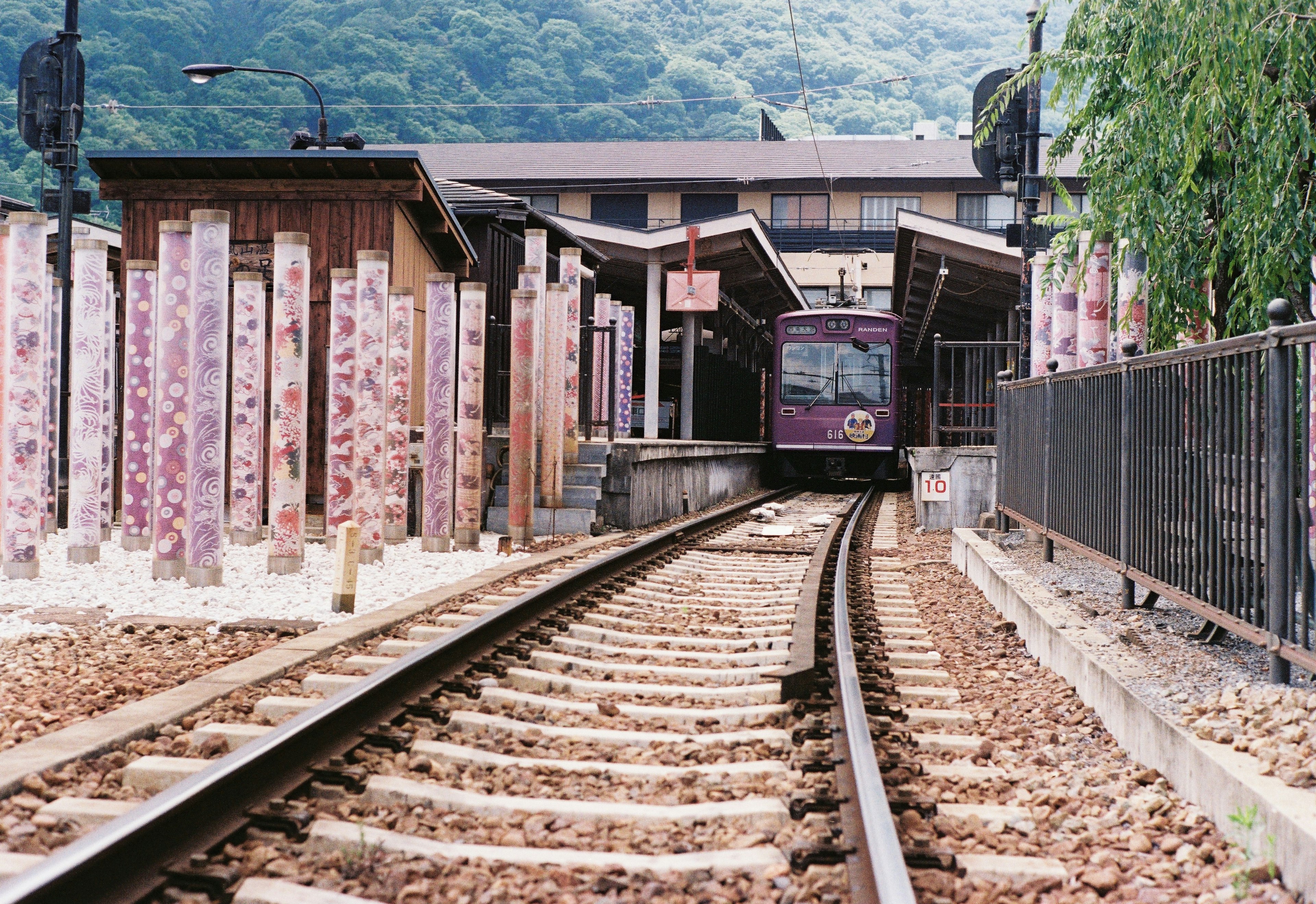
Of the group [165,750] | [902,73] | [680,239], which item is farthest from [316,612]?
[902,73]

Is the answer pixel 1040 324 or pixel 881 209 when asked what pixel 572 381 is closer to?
pixel 1040 324

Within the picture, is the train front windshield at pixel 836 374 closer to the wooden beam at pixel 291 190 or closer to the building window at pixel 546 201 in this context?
the wooden beam at pixel 291 190

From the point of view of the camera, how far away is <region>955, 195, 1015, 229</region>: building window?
146 feet

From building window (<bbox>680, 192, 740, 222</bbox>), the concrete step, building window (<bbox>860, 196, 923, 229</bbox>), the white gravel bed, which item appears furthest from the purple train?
building window (<bbox>860, 196, 923, 229</bbox>)

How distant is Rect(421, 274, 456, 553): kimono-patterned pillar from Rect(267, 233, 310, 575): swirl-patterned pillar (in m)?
1.51

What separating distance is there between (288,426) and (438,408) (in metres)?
1.76

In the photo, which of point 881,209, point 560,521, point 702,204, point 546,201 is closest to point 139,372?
point 560,521

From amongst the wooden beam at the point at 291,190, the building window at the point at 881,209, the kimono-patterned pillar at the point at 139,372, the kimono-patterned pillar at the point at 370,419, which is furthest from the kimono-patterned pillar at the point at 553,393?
the building window at the point at 881,209

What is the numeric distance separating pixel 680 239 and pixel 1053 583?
14.0 m

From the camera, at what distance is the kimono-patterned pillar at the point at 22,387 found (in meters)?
7.69

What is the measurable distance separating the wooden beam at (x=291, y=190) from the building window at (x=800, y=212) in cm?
3510

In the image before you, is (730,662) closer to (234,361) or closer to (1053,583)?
(1053,583)

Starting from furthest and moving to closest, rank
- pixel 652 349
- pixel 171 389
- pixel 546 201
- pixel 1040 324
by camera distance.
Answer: pixel 546 201
pixel 652 349
pixel 1040 324
pixel 171 389

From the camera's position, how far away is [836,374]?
22.1 m
